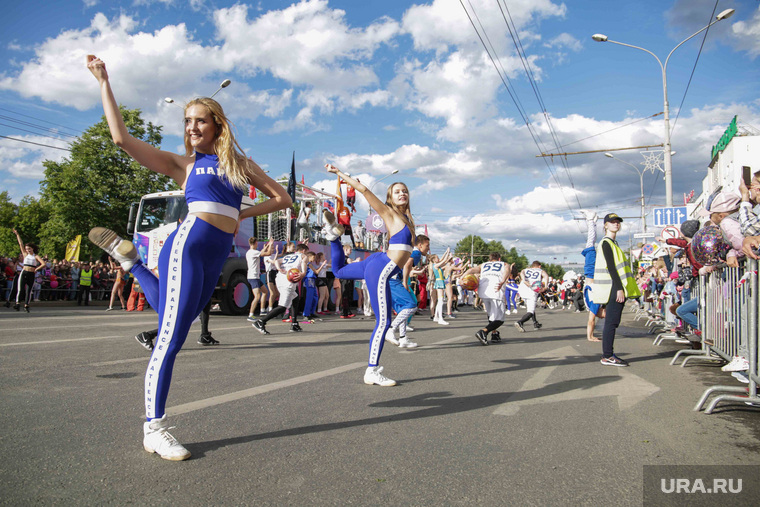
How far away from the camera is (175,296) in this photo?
9.84ft

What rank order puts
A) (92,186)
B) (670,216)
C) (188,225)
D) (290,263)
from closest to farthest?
(188,225) < (290,263) < (670,216) < (92,186)

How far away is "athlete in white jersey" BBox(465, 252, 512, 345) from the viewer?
31.3 ft

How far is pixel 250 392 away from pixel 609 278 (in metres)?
5.20

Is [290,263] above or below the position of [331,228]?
below

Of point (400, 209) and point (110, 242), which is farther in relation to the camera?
point (400, 209)

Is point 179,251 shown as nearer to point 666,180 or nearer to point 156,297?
point 156,297

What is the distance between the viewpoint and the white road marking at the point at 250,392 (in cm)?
390

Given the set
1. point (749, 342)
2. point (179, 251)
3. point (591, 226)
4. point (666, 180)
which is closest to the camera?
point (179, 251)

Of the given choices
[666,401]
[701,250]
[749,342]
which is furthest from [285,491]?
[701,250]

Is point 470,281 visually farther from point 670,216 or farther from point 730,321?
point 670,216

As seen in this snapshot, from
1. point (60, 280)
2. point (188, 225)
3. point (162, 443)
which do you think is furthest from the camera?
point (60, 280)

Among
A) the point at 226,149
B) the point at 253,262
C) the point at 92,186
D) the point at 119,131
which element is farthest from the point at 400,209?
the point at 92,186

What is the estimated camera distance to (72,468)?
2.60 meters

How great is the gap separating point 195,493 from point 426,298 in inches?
804
